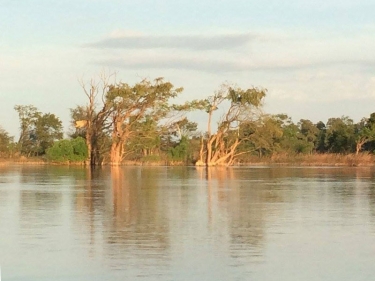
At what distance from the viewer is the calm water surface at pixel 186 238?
10.8 metres

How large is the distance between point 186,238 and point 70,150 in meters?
58.0

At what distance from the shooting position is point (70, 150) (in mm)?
71188

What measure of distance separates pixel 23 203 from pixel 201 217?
6.20 meters

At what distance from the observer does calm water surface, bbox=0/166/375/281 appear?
10.8 metres

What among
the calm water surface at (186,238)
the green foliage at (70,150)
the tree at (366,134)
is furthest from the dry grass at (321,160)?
the calm water surface at (186,238)

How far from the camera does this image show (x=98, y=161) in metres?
71.6

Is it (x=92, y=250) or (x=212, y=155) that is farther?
(x=212, y=155)

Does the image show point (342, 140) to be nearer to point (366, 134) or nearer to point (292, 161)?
point (366, 134)

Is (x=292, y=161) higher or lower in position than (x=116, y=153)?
lower

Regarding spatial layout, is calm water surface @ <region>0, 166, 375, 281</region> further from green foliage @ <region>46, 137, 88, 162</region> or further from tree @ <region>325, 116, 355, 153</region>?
tree @ <region>325, 116, 355, 153</region>

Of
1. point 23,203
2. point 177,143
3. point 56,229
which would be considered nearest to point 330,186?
point 23,203

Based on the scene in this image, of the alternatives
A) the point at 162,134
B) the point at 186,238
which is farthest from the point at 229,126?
the point at 186,238

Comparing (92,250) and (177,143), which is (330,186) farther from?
(177,143)

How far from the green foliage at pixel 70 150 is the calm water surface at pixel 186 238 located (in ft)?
153
